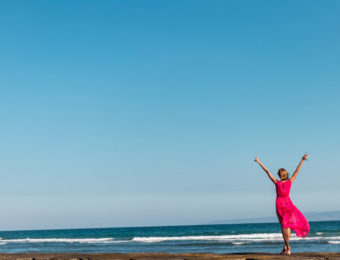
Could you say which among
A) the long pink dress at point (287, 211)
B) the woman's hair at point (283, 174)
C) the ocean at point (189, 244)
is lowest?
the ocean at point (189, 244)

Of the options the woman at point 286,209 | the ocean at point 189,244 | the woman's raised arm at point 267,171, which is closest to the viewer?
the woman's raised arm at point 267,171

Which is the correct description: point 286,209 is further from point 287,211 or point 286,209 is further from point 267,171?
point 267,171

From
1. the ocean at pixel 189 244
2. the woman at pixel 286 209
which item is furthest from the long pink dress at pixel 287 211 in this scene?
the ocean at pixel 189 244

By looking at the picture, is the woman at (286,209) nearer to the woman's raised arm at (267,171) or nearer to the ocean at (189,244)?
the woman's raised arm at (267,171)

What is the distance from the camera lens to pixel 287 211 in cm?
806

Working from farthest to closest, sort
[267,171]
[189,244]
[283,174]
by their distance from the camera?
[189,244] < [283,174] < [267,171]

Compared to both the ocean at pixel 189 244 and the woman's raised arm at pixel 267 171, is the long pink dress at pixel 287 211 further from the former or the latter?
the ocean at pixel 189 244

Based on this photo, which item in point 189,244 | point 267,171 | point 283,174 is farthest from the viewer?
point 189,244

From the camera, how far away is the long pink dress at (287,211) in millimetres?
8023

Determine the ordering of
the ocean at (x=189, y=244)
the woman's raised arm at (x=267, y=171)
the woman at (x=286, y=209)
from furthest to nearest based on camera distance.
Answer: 1. the ocean at (x=189, y=244)
2. the woman at (x=286, y=209)
3. the woman's raised arm at (x=267, y=171)

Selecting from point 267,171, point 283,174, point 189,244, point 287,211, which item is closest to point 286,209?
point 287,211

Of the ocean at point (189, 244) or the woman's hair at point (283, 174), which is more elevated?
the woman's hair at point (283, 174)

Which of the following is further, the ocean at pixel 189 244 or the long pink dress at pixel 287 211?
the ocean at pixel 189 244

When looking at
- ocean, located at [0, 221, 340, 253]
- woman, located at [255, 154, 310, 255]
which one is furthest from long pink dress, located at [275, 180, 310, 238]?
ocean, located at [0, 221, 340, 253]
